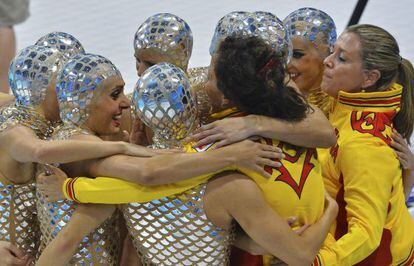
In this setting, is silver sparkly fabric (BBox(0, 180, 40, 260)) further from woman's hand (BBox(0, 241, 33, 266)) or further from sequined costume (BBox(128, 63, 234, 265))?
sequined costume (BBox(128, 63, 234, 265))

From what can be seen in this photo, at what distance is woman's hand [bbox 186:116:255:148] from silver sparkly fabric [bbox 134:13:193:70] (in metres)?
0.54

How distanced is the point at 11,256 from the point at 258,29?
0.95 meters

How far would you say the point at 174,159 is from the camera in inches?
83.4

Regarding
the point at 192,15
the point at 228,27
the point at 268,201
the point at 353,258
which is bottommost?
the point at 192,15

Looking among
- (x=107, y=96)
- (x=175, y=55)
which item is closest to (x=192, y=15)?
(x=175, y=55)

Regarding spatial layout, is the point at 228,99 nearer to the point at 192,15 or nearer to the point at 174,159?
the point at 174,159

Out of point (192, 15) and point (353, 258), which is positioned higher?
point (353, 258)

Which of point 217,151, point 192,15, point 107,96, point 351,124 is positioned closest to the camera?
point 217,151

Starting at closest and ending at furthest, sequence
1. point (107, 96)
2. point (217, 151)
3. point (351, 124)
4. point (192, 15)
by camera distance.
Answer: point (217, 151), point (107, 96), point (351, 124), point (192, 15)

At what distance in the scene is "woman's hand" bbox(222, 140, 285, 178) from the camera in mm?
2115

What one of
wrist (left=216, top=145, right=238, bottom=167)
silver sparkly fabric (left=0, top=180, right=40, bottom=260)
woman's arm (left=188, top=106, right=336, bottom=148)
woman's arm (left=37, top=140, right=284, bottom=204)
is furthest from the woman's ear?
silver sparkly fabric (left=0, top=180, right=40, bottom=260)

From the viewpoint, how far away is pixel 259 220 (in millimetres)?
2096

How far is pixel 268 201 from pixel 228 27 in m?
0.65

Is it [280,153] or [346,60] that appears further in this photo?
[346,60]
